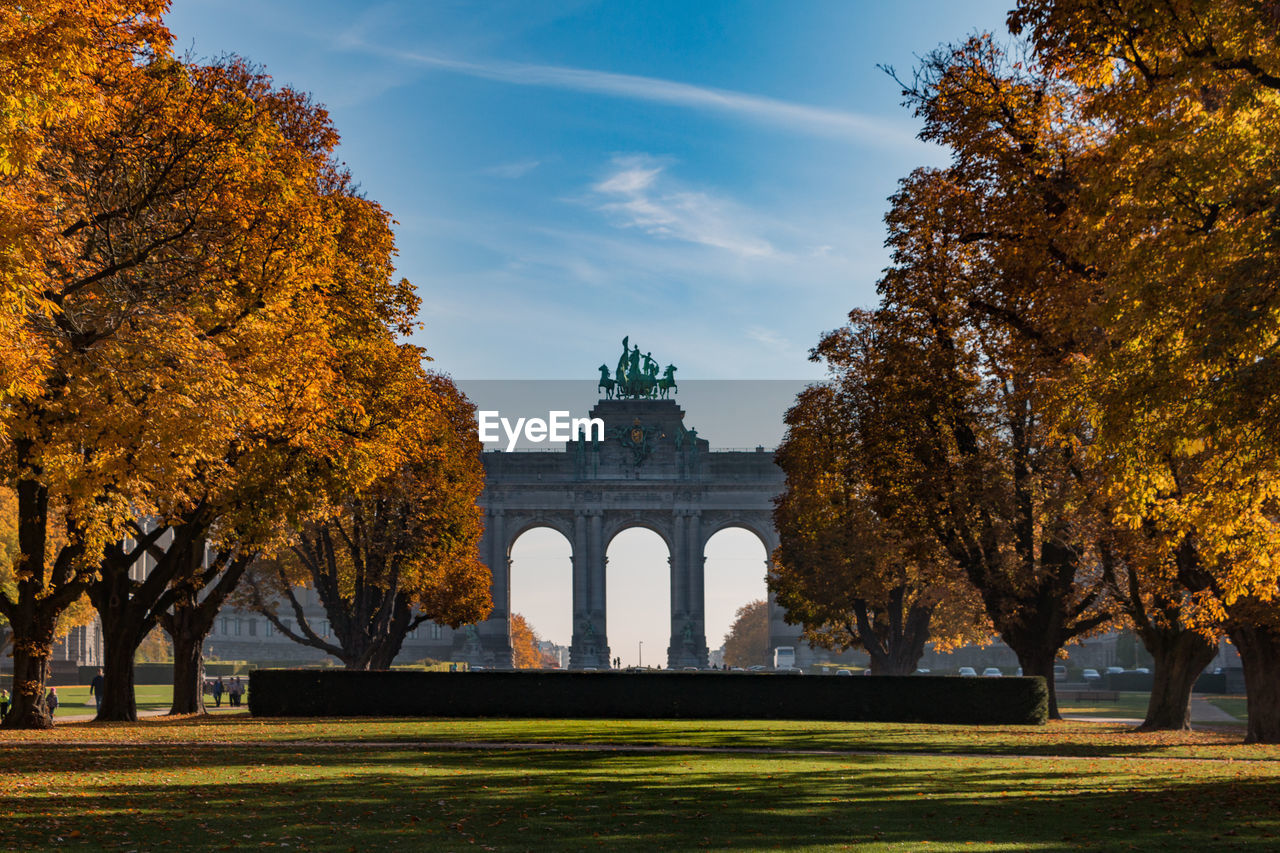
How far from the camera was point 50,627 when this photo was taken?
99.0 feet

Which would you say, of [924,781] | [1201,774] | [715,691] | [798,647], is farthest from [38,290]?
[798,647]

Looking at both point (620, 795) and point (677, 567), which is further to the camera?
point (677, 567)

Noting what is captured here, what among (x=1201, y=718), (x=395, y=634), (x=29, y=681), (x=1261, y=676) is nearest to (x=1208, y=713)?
(x=1201, y=718)

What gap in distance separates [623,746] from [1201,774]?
11.3 m

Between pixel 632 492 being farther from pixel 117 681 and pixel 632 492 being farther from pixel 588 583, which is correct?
pixel 117 681

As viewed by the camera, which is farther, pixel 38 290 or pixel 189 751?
pixel 189 751

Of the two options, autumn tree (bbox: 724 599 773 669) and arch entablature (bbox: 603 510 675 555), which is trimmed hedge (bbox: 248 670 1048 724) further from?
autumn tree (bbox: 724 599 773 669)

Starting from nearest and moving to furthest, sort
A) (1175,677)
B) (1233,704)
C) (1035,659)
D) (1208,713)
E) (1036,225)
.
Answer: (1036,225), (1035,659), (1175,677), (1208,713), (1233,704)

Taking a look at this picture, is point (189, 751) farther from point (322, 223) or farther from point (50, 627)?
point (322, 223)

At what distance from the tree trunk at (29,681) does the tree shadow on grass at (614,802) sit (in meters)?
7.11

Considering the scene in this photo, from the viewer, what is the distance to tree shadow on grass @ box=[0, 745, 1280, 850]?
13383 millimetres

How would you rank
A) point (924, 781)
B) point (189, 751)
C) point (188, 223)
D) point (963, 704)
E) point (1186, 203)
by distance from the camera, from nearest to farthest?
point (1186, 203) < point (924, 781) < point (189, 751) < point (188, 223) < point (963, 704)

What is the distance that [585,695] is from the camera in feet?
135

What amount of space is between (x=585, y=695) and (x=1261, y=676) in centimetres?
2020
